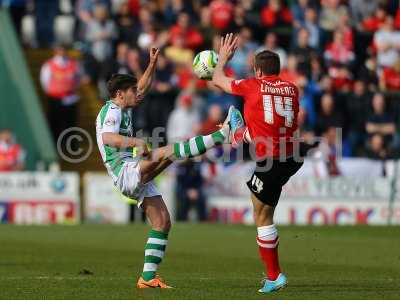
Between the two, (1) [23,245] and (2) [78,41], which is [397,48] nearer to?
(2) [78,41]

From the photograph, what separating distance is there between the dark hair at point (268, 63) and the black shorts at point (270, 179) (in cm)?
92

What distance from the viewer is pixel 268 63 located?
40.8ft

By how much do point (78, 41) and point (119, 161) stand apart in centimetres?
1609

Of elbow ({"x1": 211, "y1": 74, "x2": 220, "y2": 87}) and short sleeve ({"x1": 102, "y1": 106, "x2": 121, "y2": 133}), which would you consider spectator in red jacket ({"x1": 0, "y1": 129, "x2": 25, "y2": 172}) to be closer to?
short sleeve ({"x1": 102, "y1": 106, "x2": 121, "y2": 133})

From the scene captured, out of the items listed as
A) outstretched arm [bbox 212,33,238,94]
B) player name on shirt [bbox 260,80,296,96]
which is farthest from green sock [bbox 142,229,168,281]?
player name on shirt [bbox 260,80,296,96]

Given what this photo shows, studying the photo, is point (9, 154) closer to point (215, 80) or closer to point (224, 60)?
point (215, 80)

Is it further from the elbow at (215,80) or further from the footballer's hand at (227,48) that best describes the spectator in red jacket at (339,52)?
the footballer's hand at (227,48)

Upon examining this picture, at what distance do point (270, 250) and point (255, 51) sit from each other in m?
15.9

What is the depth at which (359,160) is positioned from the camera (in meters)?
25.6

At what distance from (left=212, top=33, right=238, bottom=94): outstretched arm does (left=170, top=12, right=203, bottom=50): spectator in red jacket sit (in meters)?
15.7

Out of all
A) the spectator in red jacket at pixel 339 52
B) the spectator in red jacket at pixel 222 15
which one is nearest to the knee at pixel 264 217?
the spectator in red jacket at pixel 339 52

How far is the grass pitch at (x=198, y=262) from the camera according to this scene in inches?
481

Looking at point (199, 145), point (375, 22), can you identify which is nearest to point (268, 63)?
point (199, 145)

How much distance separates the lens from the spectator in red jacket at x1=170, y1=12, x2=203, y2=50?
28.0 metres
